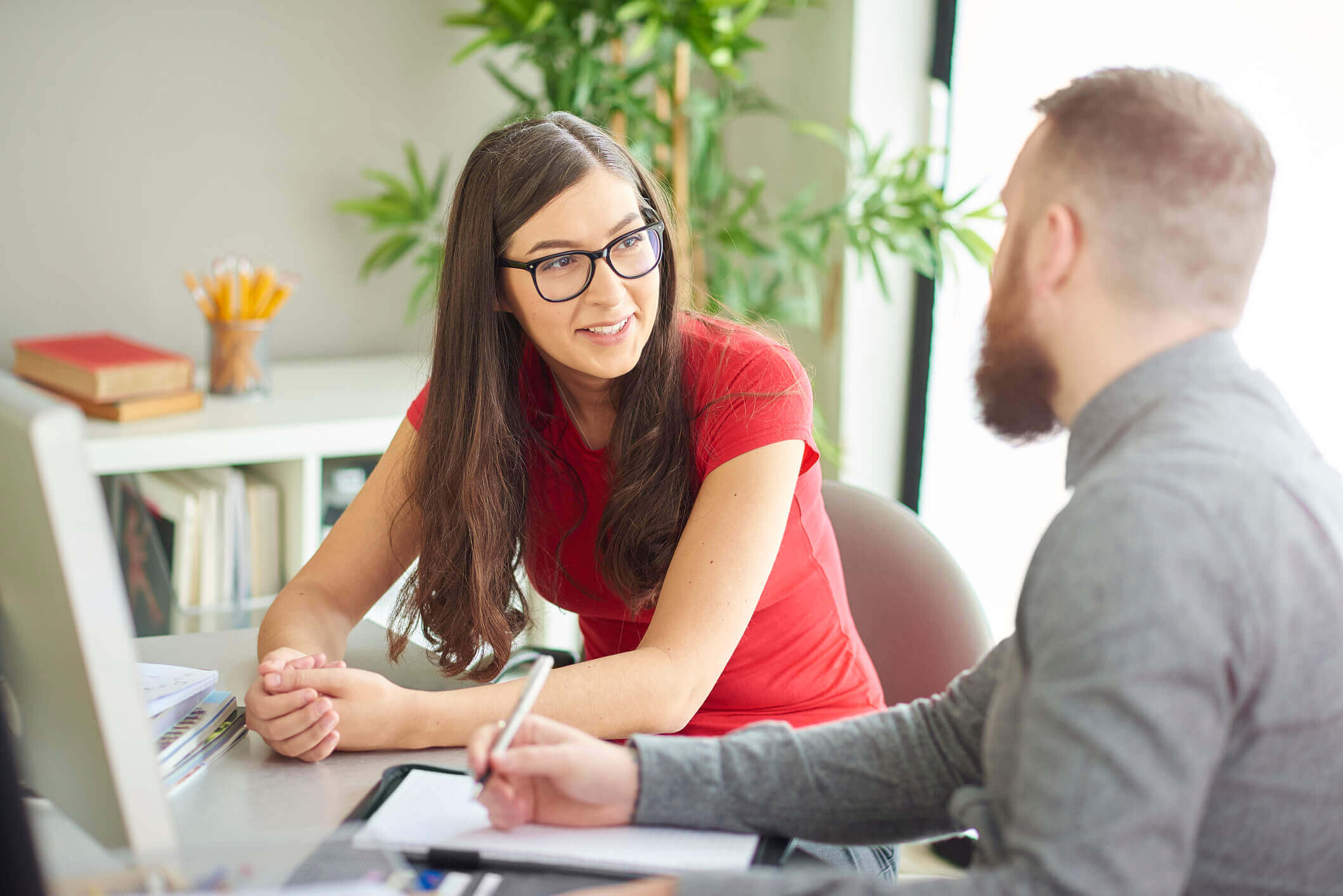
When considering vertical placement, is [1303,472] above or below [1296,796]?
above

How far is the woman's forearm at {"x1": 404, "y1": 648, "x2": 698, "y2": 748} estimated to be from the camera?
3.54 ft

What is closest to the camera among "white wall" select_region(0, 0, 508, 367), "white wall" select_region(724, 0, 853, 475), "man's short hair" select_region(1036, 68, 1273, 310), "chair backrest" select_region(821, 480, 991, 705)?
"man's short hair" select_region(1036, 68, 1273, 310)

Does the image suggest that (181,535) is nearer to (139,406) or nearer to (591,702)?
(139,406)

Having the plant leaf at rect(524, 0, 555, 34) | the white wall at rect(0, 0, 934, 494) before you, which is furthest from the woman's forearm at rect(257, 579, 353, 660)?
the plant leaf at rect(524, 0, 555, 34)

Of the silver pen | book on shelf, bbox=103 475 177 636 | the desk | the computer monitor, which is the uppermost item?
the computer monitor

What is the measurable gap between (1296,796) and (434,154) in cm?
260

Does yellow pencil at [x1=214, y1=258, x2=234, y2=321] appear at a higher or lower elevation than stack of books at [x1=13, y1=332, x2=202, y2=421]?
higher

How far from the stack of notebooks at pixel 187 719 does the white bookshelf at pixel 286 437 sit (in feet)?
3.27

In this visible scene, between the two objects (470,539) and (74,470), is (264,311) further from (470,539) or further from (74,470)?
(74,470)

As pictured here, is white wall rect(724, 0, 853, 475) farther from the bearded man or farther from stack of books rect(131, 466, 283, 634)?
the bearded man

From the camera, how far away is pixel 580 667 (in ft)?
3.65

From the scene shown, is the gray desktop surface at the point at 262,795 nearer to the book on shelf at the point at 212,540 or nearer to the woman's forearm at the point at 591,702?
the woman's forearm at the point at 591,702

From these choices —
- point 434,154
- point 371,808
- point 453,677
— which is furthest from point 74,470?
point 434,154

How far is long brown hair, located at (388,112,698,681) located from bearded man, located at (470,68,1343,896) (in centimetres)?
45
